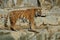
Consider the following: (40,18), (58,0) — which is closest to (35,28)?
(40,18)

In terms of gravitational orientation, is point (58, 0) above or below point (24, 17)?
above

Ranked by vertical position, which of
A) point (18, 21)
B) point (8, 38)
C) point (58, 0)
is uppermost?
point (58, 0)

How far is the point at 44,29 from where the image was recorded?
438 cm

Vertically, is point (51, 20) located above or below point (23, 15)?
below

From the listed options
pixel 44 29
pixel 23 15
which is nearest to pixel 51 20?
pixel 44 29

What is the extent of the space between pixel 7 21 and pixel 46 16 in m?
1.01

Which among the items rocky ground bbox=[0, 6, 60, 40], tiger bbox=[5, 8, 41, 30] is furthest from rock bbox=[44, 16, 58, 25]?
tiger bbox=[5, 8, 41, 30]

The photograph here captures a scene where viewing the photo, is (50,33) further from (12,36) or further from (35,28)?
(12,36)

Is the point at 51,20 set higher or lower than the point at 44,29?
higher

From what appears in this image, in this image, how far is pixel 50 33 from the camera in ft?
14.4

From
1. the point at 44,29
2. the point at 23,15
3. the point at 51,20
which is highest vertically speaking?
the point at 23,15

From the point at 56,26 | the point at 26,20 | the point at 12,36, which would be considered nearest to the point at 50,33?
the point at 56,26

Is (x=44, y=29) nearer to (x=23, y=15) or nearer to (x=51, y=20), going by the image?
(x=51, y=20)

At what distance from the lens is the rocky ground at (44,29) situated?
4.28 metres
